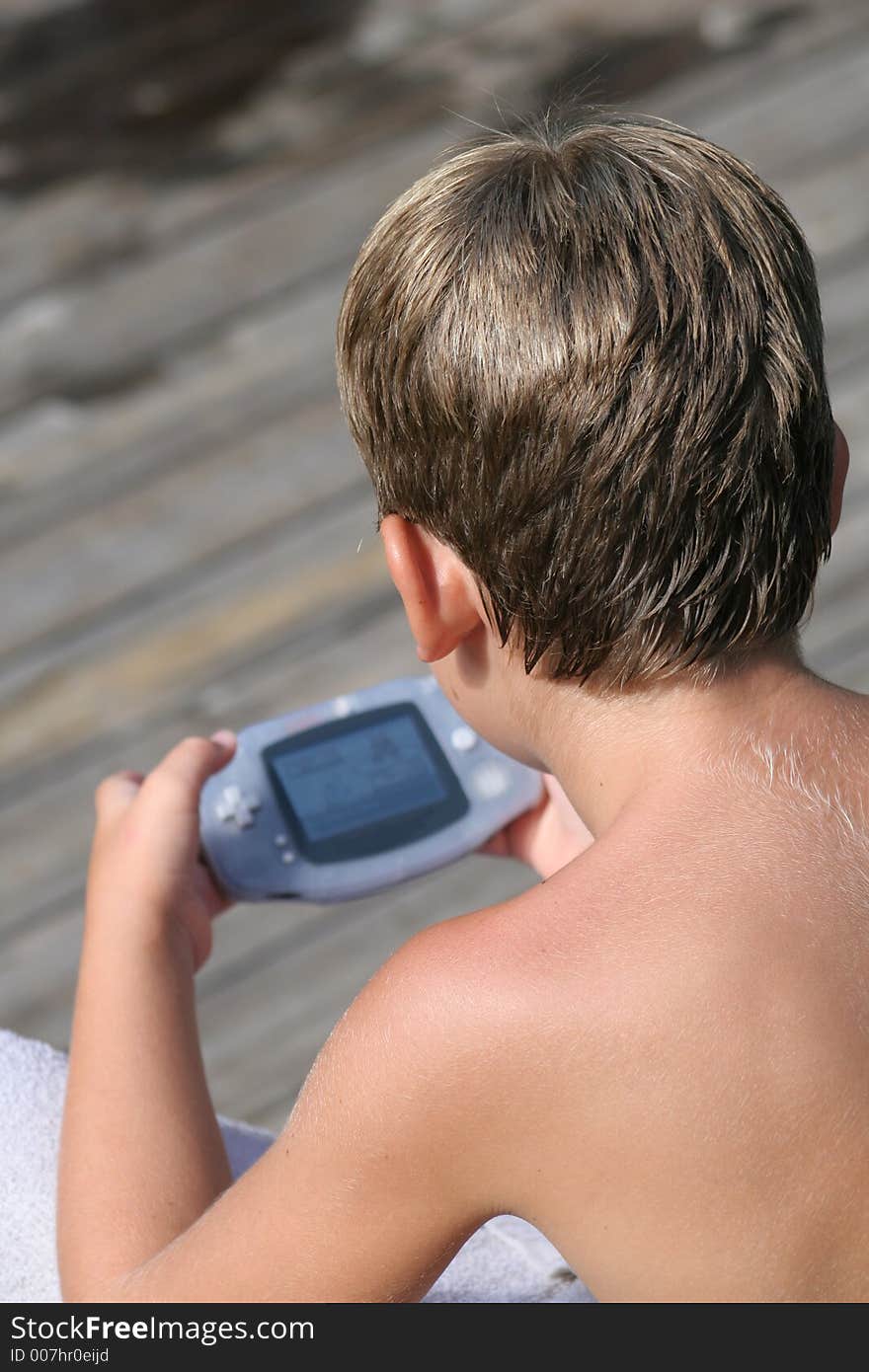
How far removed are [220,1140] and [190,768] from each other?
Result: 0.27 m

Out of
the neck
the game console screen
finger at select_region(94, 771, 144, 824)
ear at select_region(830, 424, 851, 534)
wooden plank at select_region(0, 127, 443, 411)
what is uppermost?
wooden plank at select_region(0, 127, 443, 411)

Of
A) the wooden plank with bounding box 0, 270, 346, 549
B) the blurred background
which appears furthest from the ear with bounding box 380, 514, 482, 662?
the wooden plank with bounding box 0, 270, 346, 549

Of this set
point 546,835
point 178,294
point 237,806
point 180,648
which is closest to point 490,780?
point 546,835

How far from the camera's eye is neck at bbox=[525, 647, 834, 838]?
76cm

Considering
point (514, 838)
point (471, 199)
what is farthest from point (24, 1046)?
point (471, 199)

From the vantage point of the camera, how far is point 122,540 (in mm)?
1943

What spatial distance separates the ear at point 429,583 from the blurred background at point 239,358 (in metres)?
0.83

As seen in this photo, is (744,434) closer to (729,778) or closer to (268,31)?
(729,778)

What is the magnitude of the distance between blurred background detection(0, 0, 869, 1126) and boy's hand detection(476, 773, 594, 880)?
1.66ft

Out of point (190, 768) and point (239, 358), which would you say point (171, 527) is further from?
point (190, 768)

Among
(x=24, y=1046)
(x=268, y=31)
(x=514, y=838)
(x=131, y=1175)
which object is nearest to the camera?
(x=131, y=1175)

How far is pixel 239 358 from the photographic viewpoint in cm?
209

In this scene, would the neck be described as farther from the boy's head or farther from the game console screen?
the game console screen
